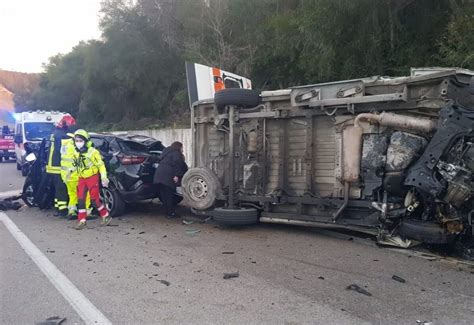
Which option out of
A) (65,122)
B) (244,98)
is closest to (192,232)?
(244,98)

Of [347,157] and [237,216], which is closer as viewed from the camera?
[347,157]

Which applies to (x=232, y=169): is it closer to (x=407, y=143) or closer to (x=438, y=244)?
(x=407, y=143)

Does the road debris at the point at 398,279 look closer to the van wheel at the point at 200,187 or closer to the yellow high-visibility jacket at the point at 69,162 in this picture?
the van wheel at the point at 200,187

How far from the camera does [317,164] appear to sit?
19.5 feet

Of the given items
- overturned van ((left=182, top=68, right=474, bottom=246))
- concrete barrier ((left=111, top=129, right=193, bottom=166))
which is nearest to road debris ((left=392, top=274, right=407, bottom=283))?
overturned van ((left=182, top=68, right=474, bottom=246))

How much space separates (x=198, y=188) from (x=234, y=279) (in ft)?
8.59

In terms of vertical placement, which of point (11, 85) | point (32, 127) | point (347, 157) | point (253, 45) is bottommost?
point (347, 157)

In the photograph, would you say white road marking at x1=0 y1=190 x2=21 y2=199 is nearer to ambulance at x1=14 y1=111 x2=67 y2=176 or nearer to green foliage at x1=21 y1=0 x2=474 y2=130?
ambulance at x1=14 y1=111 x2=67 y2=176

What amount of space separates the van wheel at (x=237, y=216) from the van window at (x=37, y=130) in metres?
11.1

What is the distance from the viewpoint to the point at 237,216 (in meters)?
6.20

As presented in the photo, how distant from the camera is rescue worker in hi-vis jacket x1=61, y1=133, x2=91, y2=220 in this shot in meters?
7.29

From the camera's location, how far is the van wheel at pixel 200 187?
6.63m

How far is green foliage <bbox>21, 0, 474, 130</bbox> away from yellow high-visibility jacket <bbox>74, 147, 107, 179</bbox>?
4870 mm

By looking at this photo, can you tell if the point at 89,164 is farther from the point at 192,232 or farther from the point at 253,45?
the point at 253,45
